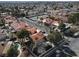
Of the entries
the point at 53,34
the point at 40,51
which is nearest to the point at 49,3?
the point at 53,34

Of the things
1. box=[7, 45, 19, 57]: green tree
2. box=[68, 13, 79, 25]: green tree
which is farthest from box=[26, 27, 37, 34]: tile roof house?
box=[68, 13, 79, 25]: green tree

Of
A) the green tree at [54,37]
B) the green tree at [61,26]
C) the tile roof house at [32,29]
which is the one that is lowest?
the green tree at [54,37]

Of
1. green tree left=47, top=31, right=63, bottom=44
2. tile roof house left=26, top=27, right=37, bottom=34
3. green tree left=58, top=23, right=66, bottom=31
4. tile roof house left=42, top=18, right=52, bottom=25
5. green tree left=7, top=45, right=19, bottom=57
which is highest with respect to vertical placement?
tile roof house left=42, top=18, right=52, bottom=25

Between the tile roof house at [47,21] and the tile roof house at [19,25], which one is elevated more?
the tile roof house at [47,21]

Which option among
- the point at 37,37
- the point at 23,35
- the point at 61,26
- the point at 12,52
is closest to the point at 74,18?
the point at 61,26

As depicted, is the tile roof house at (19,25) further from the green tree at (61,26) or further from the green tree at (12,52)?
the green tree at (61,26)

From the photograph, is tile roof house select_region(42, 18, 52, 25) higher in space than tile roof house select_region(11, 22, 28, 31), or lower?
higher

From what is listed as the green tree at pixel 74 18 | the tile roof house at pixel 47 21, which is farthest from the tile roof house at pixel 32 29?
the green tree at pixel 74 18

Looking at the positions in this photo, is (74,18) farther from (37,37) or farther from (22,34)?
(22,34)

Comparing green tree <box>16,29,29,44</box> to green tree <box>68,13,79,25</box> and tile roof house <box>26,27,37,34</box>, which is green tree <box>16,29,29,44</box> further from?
green tree <box>68,13,79,25</box>

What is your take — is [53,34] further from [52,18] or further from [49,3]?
[49,3]
